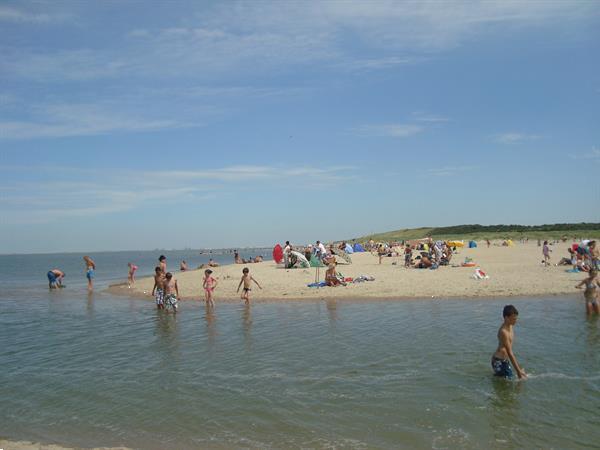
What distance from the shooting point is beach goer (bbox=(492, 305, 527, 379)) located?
26.5 feet

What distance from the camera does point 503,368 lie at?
8.23m

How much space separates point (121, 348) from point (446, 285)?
14.3 meters

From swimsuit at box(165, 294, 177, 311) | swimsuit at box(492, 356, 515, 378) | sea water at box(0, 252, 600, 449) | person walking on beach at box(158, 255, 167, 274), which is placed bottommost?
sea water at box(0, 252, 600, 449)

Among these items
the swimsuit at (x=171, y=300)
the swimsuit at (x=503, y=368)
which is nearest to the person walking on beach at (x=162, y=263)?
the swimsuit at (x=171, y=300)

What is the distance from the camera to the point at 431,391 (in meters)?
7.83

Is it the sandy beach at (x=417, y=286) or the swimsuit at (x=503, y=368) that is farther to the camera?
the sandy beach at (x=417, y=286)

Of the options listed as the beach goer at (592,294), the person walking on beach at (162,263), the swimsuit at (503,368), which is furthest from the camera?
the person walking on beach at (162,263)

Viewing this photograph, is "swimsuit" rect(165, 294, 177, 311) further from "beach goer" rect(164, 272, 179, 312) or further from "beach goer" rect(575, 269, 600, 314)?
"beach goer" rect(575, 269, 600, 314)

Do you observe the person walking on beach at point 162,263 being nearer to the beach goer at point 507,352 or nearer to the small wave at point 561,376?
the beach goer at point 507,352

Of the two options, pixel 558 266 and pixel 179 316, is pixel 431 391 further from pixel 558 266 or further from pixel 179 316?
pixel 558 266

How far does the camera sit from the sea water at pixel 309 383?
6387 millimetres

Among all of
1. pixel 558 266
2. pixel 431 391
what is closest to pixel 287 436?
pixel 431 391

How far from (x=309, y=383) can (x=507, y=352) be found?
3.61 m

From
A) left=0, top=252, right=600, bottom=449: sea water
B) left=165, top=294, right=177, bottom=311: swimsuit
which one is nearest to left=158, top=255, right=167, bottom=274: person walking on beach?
left=165, top=294, right=177, bottom=311: swimsuit
